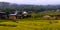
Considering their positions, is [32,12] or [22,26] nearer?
[22,26]

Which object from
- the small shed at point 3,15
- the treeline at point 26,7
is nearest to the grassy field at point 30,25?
the small shed at point 3,15

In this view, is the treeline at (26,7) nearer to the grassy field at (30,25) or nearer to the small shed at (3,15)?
the small shed at (3,15)

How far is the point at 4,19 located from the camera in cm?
330

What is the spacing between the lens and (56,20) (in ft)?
11.1

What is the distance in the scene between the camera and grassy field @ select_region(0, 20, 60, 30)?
3.06 m

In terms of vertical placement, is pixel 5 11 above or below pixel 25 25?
above

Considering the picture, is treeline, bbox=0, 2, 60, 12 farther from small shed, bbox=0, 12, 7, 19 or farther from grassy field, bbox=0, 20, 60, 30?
grassy field, bbox=0, 20, 60, 30

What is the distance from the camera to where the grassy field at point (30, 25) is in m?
3.06

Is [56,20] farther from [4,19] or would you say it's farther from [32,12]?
[4,19]

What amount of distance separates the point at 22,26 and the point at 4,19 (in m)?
0.45

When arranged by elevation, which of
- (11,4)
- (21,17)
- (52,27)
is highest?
(11,4)

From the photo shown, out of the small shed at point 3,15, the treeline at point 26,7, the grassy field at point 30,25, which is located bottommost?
the grassy field at point 30,25

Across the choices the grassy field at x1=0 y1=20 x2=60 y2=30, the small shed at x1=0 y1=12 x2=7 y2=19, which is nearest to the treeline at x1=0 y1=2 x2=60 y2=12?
the small shed at x1=0 y1=12 x2=7 y2=19

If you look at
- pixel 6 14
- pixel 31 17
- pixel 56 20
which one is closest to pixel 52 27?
pixel 56 20
